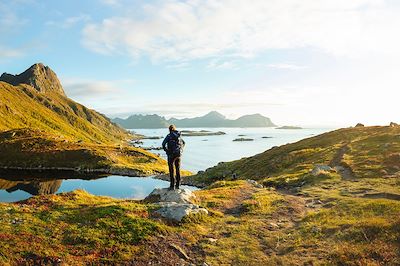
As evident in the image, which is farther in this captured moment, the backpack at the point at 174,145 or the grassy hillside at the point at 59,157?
the grassy hillside at the point at 59,157

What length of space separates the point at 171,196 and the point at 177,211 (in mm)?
4201

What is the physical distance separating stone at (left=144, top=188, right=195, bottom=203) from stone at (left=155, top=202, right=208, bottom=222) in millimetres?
1939

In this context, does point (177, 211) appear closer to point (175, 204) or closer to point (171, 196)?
point (175, 204)

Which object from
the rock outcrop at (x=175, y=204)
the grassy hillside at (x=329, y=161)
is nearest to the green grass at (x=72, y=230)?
the rock outcrop at (x=175, y=204)

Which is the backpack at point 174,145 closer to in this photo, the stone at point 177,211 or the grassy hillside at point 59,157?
the stone at point 177,211

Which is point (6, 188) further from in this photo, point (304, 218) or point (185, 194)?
point (304, 218)

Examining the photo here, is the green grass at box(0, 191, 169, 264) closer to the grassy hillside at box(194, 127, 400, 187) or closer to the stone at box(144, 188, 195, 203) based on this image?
the stone at box(144, 188, 195, 203)

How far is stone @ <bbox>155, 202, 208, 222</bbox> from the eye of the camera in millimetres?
21500

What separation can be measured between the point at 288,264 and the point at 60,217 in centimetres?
1347

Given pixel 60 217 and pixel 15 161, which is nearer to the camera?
pixel 60 217

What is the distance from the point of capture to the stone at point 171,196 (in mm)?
25711

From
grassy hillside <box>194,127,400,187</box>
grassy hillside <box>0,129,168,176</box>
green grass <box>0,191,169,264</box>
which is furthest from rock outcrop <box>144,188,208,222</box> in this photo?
grassy hillside <box>0,129,168,176</box>

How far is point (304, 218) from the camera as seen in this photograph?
2369cm

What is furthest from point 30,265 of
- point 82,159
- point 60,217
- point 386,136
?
point 82,159
